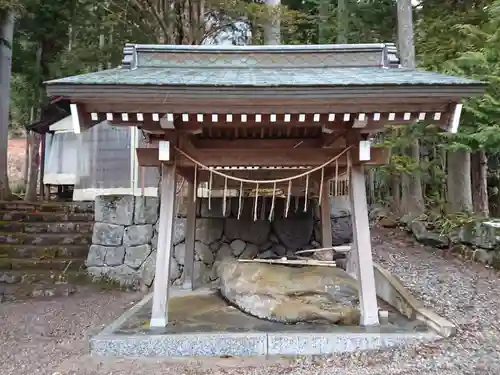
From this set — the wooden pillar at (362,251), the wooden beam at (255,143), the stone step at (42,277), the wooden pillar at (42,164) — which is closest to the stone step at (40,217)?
the stone step at (42,277)

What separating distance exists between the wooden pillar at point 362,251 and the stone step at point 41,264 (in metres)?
5.30

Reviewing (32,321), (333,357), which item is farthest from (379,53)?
(32,321)

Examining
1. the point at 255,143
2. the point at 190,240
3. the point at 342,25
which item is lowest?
the point at 190,240

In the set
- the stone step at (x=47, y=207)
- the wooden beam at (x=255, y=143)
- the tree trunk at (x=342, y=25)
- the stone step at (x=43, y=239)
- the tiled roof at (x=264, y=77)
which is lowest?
the stone step at (x=43, y=239)

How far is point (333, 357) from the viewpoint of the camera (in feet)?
12.9

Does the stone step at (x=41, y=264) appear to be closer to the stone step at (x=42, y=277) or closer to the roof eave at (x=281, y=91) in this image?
the stone step at (x=42, y=277)

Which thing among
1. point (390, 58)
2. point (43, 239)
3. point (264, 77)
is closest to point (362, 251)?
point (264, 77)

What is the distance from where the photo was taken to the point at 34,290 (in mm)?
7047

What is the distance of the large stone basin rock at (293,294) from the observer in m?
4.66

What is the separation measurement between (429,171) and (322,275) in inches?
247

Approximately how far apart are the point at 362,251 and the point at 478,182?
5.55m

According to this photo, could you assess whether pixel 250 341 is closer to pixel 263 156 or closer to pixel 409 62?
pixel 263 156

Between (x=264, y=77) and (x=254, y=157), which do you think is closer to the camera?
(x=264, y=77)

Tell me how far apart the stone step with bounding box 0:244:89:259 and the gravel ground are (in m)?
1.30
